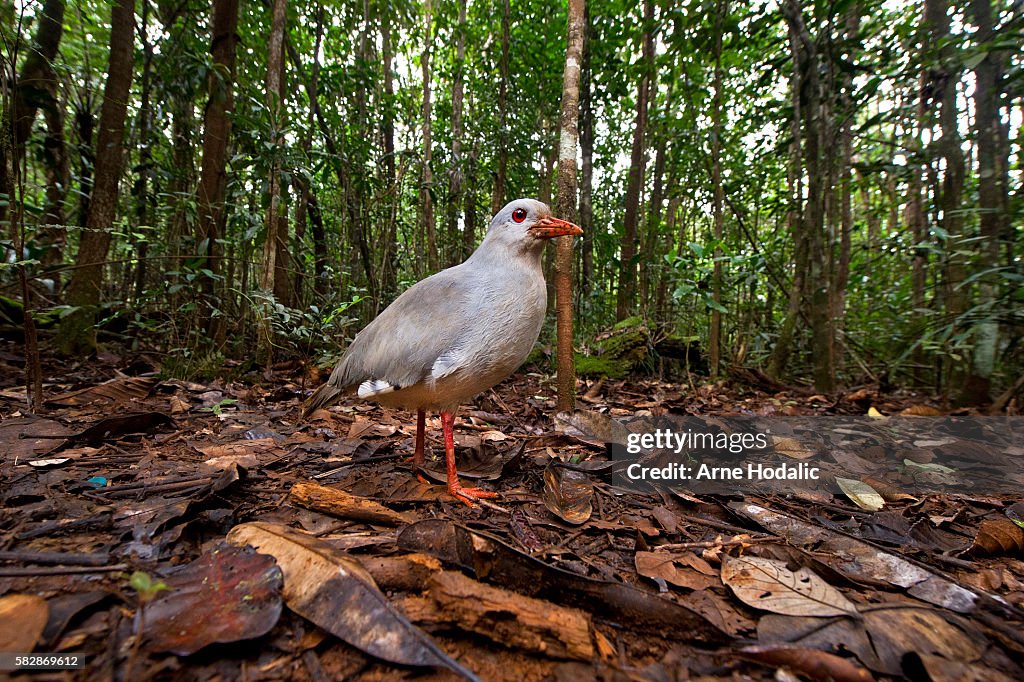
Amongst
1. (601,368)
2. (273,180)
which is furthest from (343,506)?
(601,368)

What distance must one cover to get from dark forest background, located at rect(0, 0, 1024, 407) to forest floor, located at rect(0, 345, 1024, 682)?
6.60ft

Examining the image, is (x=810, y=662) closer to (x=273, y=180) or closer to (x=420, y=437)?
(x=420, y=437)

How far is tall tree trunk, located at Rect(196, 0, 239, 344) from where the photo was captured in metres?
5.73

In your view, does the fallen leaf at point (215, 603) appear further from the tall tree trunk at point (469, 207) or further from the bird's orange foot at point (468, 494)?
the tall tree trunk at point (469, 207)

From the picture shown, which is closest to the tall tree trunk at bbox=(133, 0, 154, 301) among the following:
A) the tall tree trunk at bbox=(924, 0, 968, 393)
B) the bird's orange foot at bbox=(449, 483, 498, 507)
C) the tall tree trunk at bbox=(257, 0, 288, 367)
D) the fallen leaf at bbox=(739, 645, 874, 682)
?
the tall tree trunk at bbox=(257, 0, 288, 367)

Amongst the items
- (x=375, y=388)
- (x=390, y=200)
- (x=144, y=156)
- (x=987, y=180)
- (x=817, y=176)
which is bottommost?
(x=375, y=388)

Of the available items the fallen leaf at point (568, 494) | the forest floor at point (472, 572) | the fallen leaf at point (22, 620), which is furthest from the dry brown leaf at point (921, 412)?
the fallen leaf at point (22, 620)

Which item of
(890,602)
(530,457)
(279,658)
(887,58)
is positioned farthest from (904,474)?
(887,58)

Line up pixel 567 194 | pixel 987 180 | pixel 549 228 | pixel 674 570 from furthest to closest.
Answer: pixel 987 180
pixel 567 194
pixel 549 228
pixel 674 570

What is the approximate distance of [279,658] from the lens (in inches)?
49.3

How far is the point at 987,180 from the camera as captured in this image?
14.0 ft

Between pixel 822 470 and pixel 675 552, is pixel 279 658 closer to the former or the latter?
pixel 675 552

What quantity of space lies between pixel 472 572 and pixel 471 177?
27.6ft

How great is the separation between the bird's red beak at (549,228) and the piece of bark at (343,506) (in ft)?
5.48
